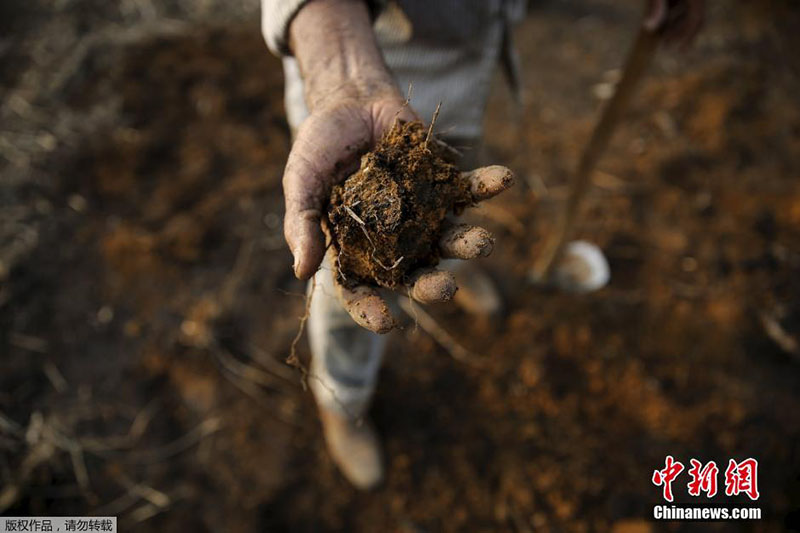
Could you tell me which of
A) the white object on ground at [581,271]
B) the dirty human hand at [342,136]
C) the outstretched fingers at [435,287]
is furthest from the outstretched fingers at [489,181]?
the white object on ground at [581,271]

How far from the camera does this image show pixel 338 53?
4.22 feet

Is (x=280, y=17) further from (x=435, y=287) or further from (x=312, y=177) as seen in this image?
(x=435, y=287)

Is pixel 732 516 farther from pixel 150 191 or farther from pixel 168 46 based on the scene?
pixel 168 46

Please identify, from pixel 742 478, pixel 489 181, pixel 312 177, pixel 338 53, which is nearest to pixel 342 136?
pixel 312 177

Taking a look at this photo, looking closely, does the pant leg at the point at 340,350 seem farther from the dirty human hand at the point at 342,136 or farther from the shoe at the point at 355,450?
the dirty human hand at the point at 342,136

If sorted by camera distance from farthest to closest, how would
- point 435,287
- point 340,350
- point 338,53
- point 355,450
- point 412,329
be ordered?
point 412,329
point 355,450
point 340,350
point 338,53
point 435,287

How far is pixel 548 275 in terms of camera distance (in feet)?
8.19

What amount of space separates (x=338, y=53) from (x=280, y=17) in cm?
20

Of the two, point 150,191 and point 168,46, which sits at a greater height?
point 168,46

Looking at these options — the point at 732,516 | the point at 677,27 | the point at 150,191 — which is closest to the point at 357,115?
the point at 677,27

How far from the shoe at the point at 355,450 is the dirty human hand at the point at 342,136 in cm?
104

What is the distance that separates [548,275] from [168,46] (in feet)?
8.52

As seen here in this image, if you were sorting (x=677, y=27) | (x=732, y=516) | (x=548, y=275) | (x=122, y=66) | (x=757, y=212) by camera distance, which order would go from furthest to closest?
(x=122, y=66), (x=757, y=212), (x=548, y=275), (x=732, y=516), (x=677, y=27)

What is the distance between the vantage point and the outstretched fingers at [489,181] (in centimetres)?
113
